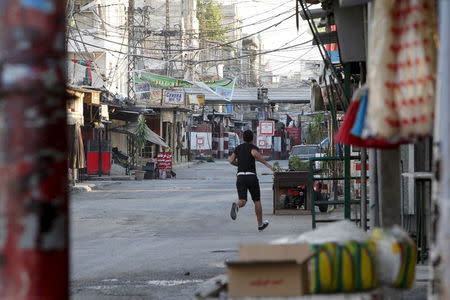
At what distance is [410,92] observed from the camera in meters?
5.16

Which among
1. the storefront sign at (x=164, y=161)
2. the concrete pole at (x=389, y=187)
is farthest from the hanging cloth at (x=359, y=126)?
the storefront sign at (x=164, y=161)

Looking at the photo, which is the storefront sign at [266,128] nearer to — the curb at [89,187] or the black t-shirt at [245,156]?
the curb at [89,187]

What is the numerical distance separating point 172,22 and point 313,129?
56427 mm

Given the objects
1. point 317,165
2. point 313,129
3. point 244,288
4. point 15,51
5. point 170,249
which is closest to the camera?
point 15,51

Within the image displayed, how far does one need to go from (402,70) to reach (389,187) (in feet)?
4.92

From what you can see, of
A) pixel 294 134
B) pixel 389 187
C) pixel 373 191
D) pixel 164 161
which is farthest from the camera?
pixel 294 134

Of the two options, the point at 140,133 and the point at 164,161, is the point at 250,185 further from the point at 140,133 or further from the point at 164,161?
the point at 140,133

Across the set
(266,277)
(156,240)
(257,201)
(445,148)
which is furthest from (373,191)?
(257,201)

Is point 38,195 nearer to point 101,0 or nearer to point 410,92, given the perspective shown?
point 410,92

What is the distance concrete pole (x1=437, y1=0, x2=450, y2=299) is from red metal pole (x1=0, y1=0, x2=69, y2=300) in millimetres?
1650

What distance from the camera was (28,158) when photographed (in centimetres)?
343

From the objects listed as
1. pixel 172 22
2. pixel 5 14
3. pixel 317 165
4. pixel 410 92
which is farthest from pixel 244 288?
pixel 172 22

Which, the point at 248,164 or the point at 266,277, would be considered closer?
the point at 266,277

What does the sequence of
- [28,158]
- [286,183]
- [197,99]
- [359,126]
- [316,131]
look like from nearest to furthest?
1. [28,158]
2. [359,126]
3. [286,183]
4. [316,131]
5. [197,99]
